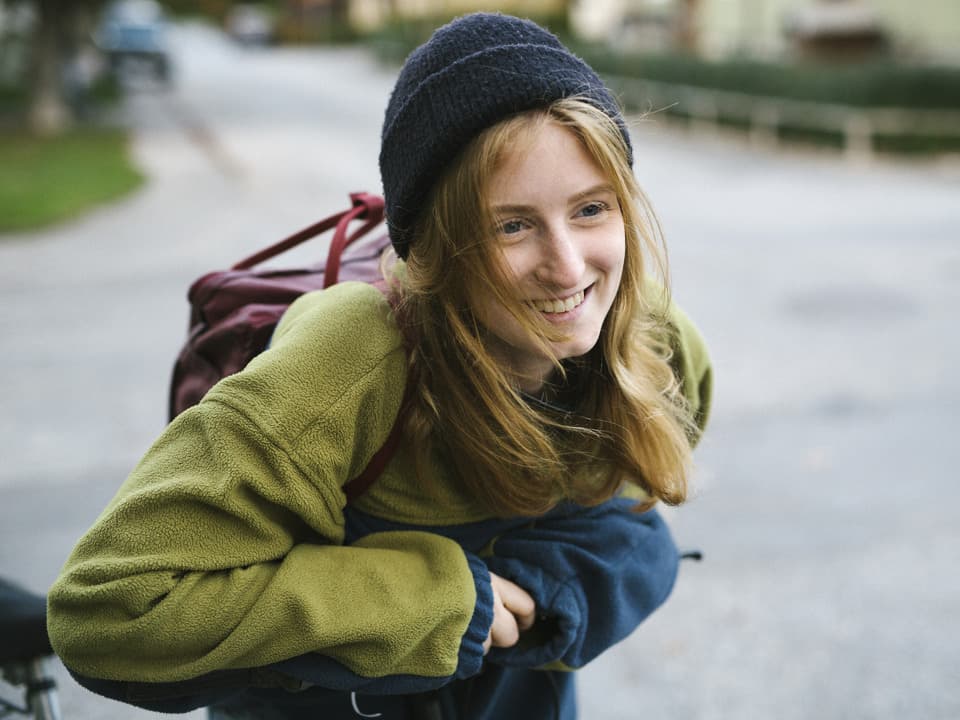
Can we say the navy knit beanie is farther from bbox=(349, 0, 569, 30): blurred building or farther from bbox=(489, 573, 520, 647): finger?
bbox=(349, 0, 569, 30): blurred building

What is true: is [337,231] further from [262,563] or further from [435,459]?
[262,563]

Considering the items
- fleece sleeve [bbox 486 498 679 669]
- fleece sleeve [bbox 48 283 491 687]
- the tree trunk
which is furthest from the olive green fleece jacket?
the tree trunk

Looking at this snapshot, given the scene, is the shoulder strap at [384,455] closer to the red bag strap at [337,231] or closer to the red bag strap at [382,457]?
the red bag strap at [382,457]

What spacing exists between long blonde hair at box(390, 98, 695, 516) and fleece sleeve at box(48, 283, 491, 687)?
0.38 ft

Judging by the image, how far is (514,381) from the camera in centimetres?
157

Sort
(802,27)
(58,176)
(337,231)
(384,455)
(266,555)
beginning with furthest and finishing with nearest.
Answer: (802,27) < (58,176) < (337,231) < (384,455) < (266,555)

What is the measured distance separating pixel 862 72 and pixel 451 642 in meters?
15.8

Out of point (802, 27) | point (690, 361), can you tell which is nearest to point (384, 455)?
point (690, 361)

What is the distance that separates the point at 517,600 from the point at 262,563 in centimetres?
37

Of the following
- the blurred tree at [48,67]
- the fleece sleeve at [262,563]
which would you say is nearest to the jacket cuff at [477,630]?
the fleece sleeve at [262,563]

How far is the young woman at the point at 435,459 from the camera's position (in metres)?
1.34

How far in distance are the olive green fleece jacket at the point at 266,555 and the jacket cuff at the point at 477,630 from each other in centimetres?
1

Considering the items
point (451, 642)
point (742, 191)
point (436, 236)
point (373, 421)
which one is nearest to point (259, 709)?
point (451, 642)

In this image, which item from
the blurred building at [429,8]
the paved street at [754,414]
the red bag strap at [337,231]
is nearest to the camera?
the red bag strap at [337,231]
